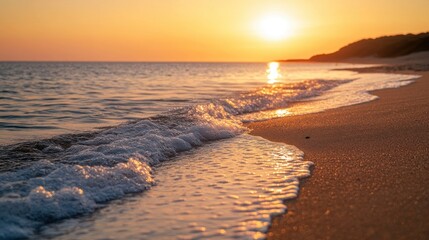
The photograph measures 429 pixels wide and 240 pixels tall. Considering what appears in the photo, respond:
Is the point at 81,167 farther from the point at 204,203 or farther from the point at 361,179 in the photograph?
the point at 361,179

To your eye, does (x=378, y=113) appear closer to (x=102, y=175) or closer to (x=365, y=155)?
(x=365, y=155)

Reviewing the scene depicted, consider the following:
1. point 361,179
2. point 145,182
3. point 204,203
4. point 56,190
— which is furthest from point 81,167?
point 361,179

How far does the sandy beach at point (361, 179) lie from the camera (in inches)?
155

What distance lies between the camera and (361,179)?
18.1ft

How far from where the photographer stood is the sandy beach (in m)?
3.94

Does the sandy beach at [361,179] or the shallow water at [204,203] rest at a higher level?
the sandy beach at [361,179]

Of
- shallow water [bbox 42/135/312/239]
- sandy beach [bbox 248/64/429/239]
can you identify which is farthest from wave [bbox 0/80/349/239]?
sandy beach [bbox 248/64/429/239]

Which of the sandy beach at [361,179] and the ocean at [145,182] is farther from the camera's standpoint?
the ocean at [145,182]

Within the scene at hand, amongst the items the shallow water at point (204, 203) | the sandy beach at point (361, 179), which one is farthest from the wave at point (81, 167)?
the sandy beach at point (361, 179)

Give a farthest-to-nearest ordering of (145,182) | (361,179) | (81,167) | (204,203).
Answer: (81,167), (145,182), (361,179), (204,203)

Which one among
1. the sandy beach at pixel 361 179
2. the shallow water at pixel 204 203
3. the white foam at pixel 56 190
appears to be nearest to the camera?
the sandy beach at pixel 361 179

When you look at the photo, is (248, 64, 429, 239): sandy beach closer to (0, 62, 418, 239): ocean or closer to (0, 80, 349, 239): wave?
(0, 62, 418, 239): ocean

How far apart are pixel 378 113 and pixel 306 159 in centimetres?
563

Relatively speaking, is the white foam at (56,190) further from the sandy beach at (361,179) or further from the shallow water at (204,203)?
the sandy beach at (361,179)
